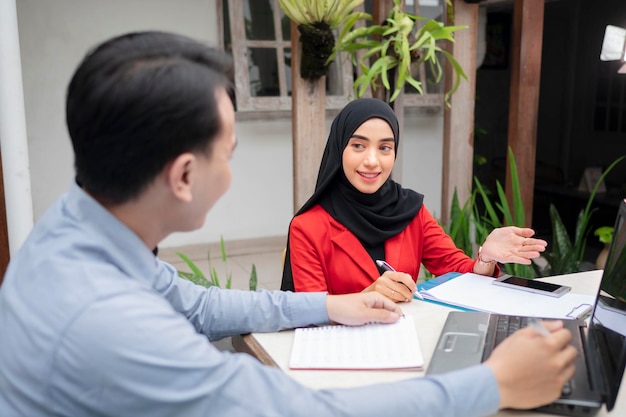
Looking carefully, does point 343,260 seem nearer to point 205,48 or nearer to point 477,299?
point 477,299

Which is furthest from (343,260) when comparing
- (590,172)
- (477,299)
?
(590,172)

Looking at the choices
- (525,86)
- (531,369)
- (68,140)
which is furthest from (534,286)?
(68,140)

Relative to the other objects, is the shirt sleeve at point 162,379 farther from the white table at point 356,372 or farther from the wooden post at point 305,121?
the wooden post at point 305,121

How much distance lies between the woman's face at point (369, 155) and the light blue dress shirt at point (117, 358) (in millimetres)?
996

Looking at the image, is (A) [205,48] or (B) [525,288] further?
(B) [525,288]

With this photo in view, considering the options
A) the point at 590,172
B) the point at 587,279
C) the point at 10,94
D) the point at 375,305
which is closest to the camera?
the point at 375,305

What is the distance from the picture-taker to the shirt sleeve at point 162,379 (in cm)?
72

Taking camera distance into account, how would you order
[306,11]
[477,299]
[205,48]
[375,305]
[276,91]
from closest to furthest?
1. [205,48]
2. [375,305]
3. [477,299]
4. [306,11]
5. [276,91]

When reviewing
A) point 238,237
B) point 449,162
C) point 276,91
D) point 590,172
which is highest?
point 276,91

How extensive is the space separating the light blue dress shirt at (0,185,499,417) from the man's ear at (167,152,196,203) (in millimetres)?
96

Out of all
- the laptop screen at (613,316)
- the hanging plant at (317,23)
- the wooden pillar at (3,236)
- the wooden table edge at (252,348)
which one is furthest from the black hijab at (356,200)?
the wooden pillar at (3,236)

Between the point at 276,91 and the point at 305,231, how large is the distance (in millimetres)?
3021

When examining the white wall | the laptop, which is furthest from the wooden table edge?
the white wall

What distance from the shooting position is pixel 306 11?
92.2 inches
